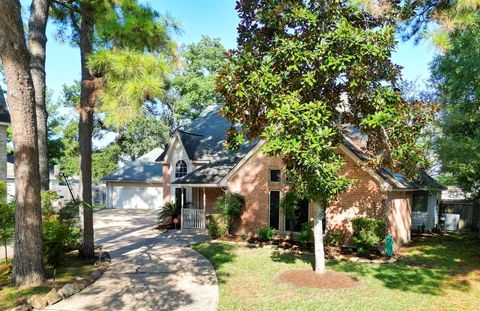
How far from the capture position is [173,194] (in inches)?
915

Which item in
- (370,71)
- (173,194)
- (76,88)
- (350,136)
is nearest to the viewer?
(370,71)

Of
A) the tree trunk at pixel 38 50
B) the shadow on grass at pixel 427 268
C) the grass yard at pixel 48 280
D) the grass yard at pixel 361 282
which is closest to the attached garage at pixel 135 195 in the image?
the grass yard at pixel 361 282

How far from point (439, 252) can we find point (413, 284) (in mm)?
5714

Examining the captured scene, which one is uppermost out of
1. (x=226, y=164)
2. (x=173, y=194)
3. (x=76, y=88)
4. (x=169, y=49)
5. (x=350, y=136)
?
(x=76, y=88)

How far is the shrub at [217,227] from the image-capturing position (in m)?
16.5

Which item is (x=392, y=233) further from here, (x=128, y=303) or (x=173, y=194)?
(x=173, y=194)

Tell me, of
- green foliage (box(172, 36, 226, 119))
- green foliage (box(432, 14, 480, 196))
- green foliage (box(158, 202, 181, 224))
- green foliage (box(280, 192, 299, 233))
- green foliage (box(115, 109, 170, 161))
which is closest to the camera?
green foliage (box(432, 14, 480, 196))

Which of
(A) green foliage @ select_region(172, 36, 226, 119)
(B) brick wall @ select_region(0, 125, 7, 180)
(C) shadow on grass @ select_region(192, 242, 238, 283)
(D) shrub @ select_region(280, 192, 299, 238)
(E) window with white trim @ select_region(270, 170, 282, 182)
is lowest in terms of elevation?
(C) shadow on grass @ select_region(192, 242, 238, 283)

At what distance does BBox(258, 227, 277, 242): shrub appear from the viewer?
51.1ft

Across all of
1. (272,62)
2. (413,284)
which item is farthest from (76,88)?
(413,284)

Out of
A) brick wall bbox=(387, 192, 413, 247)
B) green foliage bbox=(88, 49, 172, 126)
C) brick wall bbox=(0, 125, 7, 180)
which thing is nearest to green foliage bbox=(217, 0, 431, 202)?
green foliage bbox=(88, 49, 172, 126)

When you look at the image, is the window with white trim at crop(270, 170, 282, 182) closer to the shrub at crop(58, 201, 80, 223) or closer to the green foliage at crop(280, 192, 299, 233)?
the green foliage at crop(280, 192, 299, 233)

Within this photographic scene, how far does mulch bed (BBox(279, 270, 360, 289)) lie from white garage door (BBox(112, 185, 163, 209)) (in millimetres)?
23899

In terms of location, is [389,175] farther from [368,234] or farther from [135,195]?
[135,195]
